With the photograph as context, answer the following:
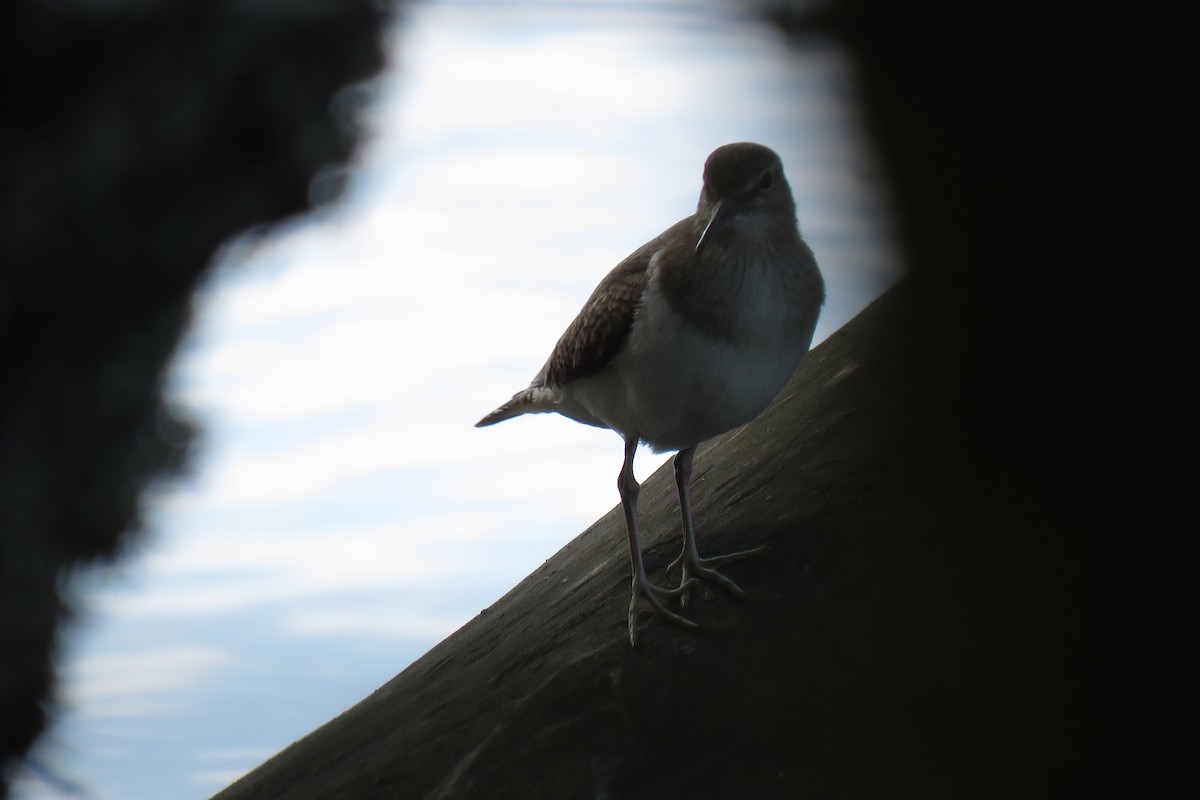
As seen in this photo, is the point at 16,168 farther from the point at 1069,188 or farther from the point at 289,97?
the point at 1069,188

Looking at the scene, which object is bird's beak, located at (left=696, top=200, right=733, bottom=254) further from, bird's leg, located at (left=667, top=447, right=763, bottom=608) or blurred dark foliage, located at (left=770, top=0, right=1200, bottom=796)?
blurred dark foliage, located at (left=770, top=0, right=1200, bottom=796)

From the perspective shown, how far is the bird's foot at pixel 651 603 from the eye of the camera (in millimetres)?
2277

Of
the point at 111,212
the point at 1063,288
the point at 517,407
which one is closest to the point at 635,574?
the point at 517,407

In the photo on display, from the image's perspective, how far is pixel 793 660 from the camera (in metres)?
2.00

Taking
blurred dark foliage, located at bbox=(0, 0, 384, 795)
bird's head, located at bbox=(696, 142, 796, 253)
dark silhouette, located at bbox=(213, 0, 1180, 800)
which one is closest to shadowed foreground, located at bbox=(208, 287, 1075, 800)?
dark silhouette, located at bbox=(213, 0, 1180, 800)

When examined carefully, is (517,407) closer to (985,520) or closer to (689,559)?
(689,559)

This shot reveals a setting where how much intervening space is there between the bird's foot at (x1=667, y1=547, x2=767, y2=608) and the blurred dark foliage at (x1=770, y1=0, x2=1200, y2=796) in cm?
101

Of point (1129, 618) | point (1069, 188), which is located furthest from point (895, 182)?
point (1129, 618)

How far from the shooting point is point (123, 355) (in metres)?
3.24

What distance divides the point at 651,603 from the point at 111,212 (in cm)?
190

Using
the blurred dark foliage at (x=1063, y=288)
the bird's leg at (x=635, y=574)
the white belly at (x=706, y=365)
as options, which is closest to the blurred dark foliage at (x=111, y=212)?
the white belly at (x=706, y=365)

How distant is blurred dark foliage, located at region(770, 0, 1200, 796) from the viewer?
1.01 m

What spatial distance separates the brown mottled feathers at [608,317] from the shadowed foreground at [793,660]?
53cm

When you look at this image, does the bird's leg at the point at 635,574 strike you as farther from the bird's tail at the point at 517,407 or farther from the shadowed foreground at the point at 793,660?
the bird's tail at the point at 517,407
